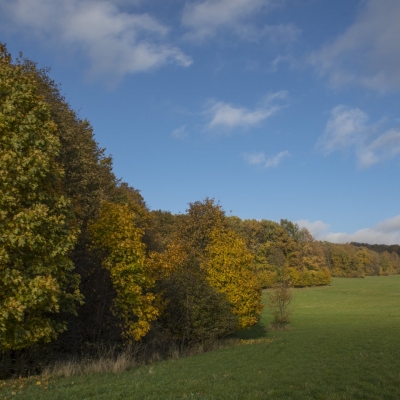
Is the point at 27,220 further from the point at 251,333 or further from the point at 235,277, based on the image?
the point at 251,333

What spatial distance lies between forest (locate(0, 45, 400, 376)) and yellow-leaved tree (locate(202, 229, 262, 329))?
0.09 metres

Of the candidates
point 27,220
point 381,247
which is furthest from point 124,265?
point 381,247

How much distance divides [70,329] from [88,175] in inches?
376

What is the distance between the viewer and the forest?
12391 millimetres

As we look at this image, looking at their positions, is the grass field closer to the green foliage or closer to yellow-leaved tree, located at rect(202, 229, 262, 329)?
the green foliage

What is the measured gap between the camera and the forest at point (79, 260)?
12.4 meters

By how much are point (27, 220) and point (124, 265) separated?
346 inches

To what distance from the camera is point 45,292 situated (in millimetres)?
11906

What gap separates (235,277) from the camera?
30.7 meters

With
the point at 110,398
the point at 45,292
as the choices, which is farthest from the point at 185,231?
the point at 110,398

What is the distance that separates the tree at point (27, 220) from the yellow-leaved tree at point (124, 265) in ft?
18.0

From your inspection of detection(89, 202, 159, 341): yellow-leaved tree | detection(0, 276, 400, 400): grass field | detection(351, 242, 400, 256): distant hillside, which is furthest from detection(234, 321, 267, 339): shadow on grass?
detection(351, 242, 400, 256): distant hillside

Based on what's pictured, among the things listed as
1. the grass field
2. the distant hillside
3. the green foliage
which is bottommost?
the grass field

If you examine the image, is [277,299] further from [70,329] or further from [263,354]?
[70,329]
